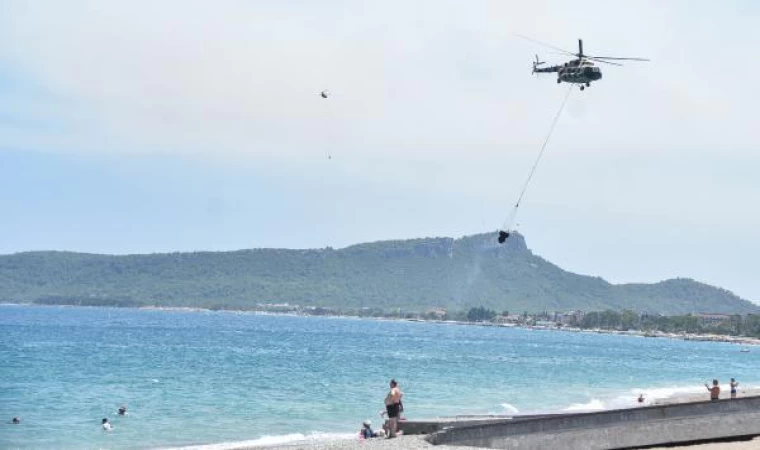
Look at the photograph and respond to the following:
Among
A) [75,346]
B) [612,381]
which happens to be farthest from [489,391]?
[75,346]

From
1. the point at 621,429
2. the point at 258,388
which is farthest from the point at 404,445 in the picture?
the point at 258,388

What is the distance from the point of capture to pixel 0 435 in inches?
1615

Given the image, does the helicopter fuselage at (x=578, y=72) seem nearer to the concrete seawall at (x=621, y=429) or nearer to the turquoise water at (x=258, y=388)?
the concrete seawall at (x=621, y=429)

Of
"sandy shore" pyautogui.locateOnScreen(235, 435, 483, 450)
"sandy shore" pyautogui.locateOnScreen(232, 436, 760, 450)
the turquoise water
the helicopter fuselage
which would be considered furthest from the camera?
the turquoise water

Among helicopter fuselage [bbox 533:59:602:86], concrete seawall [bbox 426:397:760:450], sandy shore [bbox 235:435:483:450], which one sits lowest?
sandy shore [bbox 235:435:483:450]

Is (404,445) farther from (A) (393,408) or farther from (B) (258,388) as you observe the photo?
(B) (258,388)

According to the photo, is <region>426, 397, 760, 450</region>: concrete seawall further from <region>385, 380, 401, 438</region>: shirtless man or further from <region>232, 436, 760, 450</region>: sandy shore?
<region>385, 380, 401, 438</region>: shirtless man

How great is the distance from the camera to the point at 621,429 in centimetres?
2464

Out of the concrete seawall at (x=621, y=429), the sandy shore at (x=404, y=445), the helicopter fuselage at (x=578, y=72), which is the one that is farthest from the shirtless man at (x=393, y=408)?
the helicopter fuselage at (x=578, y=72)

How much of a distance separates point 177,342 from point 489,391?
69124mm

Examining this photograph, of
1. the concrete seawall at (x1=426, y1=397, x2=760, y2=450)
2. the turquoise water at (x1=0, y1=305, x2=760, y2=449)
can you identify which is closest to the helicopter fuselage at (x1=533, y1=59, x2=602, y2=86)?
the concrete seawall at (x1=426, y1=397, x2=760, y2=450)

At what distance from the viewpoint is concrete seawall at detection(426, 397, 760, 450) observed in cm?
2366

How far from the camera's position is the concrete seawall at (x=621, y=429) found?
2366 centimetres

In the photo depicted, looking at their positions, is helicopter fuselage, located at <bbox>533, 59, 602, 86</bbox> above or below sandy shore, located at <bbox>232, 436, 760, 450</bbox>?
above
